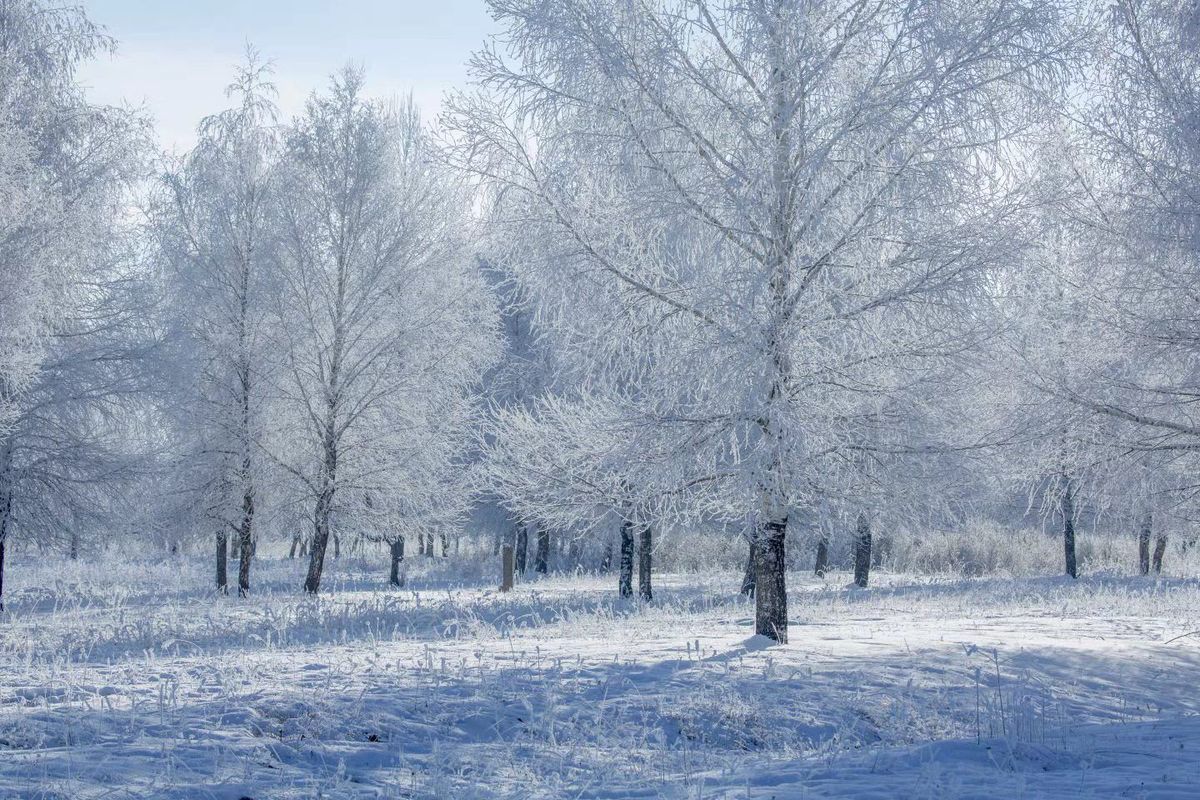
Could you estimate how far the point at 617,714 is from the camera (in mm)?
6121

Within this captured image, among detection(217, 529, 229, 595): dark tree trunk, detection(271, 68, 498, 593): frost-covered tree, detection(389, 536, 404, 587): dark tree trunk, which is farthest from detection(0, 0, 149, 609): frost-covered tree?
detection(389, 536, 404, 587): dark tree trunk

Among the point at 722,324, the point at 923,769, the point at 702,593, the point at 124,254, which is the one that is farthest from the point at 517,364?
the point at 923,769

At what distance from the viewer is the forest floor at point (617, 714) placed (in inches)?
176

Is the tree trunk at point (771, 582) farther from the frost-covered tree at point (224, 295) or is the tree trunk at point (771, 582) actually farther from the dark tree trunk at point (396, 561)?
the dark tree trunk at point (396, 561)

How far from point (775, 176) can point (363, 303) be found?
985cm

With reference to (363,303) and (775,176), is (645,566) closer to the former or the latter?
(363,303)

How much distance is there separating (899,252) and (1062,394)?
287 cm

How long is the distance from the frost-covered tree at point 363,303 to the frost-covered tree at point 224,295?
1167 millimetres

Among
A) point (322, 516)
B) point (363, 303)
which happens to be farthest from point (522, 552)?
point (363, 303)

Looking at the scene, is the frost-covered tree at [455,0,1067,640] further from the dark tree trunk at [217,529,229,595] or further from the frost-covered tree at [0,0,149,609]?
the dark tree trunk at [217,529,229,595]

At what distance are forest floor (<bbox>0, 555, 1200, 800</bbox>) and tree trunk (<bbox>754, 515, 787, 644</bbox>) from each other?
0.25m

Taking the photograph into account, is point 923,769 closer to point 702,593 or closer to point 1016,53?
point 1016,53

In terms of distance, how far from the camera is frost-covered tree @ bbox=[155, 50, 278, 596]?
703 inches

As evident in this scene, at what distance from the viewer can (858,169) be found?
8.05m
